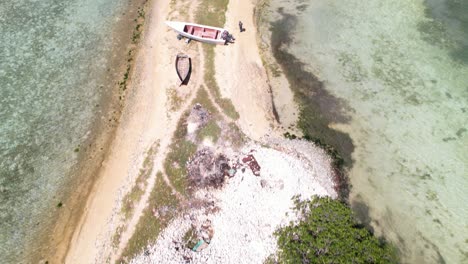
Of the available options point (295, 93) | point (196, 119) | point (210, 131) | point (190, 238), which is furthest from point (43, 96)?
point (295, 93)

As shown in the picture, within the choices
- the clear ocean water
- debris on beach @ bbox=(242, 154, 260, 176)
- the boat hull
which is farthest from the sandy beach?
the clear ocean water

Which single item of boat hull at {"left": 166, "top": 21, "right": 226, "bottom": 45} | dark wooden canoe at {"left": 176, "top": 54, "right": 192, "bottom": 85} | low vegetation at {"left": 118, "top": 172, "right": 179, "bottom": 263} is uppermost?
boat hull at {"left": 166, "top": 21, "right": 226, "bottom": 45}

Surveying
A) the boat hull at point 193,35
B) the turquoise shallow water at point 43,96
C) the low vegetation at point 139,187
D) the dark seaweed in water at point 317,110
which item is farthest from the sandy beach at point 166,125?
the turquoise shallow water at point 43,96

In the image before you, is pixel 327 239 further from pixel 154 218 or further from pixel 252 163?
pixel 154 218

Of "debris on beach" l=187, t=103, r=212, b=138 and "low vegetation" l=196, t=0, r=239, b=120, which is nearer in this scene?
"debris on beach" l=187, t=103, r=212, b=138

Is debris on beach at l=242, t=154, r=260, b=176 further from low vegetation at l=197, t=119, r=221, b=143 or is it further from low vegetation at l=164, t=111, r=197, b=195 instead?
low vegetation at l=164, t=111, r=197, b=195

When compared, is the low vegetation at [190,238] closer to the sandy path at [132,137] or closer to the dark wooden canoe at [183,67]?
the sandy path at [132,137]
